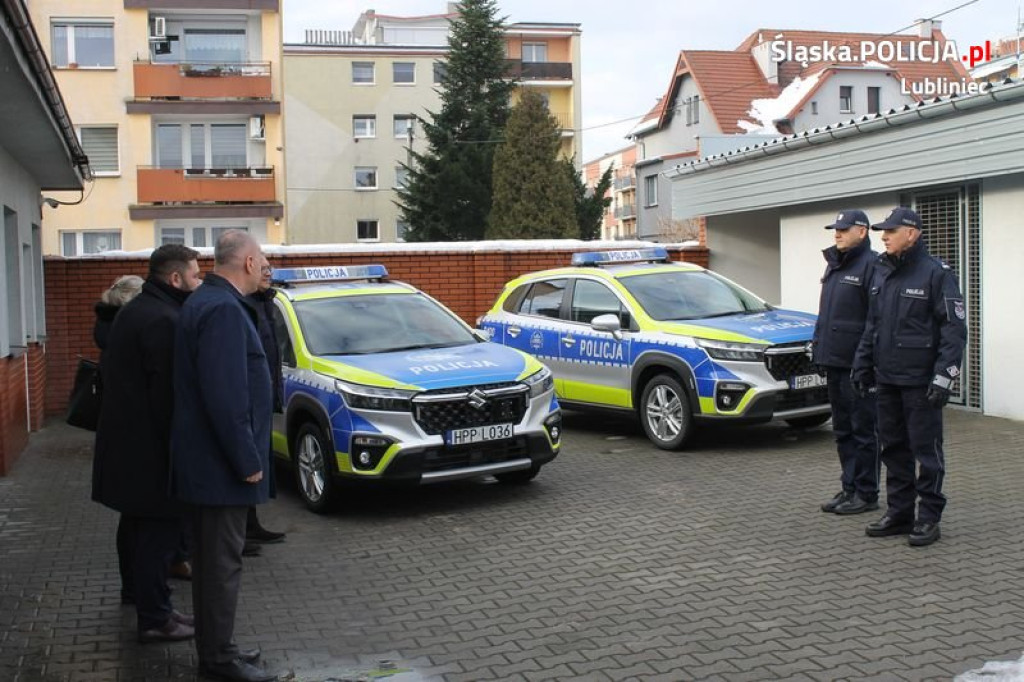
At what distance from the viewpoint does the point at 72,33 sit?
3647cm

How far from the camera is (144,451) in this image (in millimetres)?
5453

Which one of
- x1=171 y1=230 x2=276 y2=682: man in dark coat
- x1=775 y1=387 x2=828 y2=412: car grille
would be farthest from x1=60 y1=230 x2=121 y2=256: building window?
x1=171 y1=230 x2=276 y2=682: man in dark coat

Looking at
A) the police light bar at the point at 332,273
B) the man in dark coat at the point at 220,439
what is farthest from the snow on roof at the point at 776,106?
the man in dark coat at the point at 220,439

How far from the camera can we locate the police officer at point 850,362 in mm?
7742

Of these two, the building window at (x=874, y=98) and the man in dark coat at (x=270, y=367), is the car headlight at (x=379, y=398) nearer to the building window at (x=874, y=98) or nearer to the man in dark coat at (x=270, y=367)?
the man in dark coat at (x=270, y=367)

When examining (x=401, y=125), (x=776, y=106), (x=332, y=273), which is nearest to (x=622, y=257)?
(x=332, y=273)

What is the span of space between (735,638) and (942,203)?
9091 millimetres

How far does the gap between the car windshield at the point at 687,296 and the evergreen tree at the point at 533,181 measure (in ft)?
80.6

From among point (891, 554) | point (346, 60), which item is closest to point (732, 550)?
point (891, 554)

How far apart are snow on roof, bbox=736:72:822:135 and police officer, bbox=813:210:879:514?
Result: 41.7m

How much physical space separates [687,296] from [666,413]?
4.75 ft

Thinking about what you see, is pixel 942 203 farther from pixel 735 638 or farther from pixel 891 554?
pixel 735 638

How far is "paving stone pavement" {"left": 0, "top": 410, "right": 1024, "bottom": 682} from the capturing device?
5.08 metres

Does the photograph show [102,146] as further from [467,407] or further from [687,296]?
[467,407]
